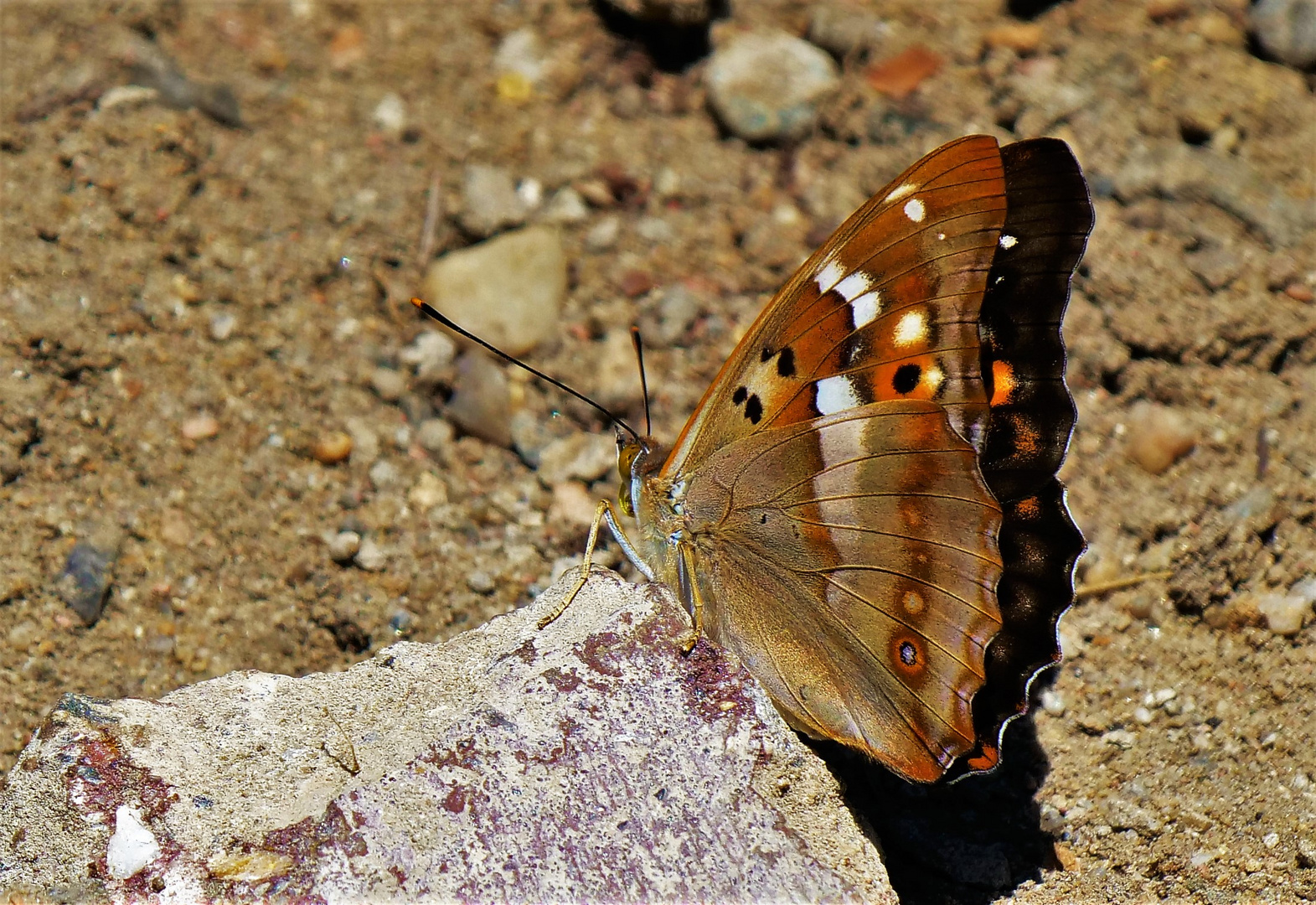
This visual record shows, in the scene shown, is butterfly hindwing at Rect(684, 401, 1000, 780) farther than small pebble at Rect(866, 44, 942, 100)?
No

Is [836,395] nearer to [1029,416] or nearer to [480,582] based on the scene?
[1029,416]

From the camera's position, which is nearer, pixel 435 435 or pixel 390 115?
pixel 435 435

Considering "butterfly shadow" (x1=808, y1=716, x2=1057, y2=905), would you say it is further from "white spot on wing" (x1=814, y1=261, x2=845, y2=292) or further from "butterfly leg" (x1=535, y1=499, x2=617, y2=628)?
"white spot on wing" (x1=814, y1=261, x2=845, y2=292)

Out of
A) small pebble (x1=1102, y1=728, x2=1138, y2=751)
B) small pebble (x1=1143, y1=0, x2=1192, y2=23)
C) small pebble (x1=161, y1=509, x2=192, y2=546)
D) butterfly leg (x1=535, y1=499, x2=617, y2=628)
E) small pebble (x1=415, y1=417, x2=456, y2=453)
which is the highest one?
small pebble (x1=1143, y1=0, x2=1192, y2=23)

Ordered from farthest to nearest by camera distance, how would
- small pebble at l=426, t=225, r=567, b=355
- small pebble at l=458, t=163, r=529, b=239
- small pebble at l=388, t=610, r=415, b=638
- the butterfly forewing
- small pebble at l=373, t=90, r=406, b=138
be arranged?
small pebble at l=373, t=90, r=406, b=138, small pebble at l=458, t=163, r=529, b=239, small pebble at l=426, t=225, r=567, b=355, small pebble at l=388, t=610, r=415, b=638, the butterfly forewing

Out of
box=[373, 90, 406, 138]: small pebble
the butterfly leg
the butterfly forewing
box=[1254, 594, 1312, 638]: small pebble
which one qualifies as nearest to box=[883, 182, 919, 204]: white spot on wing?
the butterfly forewing

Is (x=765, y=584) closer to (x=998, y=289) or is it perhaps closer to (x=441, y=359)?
(x=998, y=289)

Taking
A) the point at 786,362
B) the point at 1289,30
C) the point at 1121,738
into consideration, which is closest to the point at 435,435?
the point at 786,362
